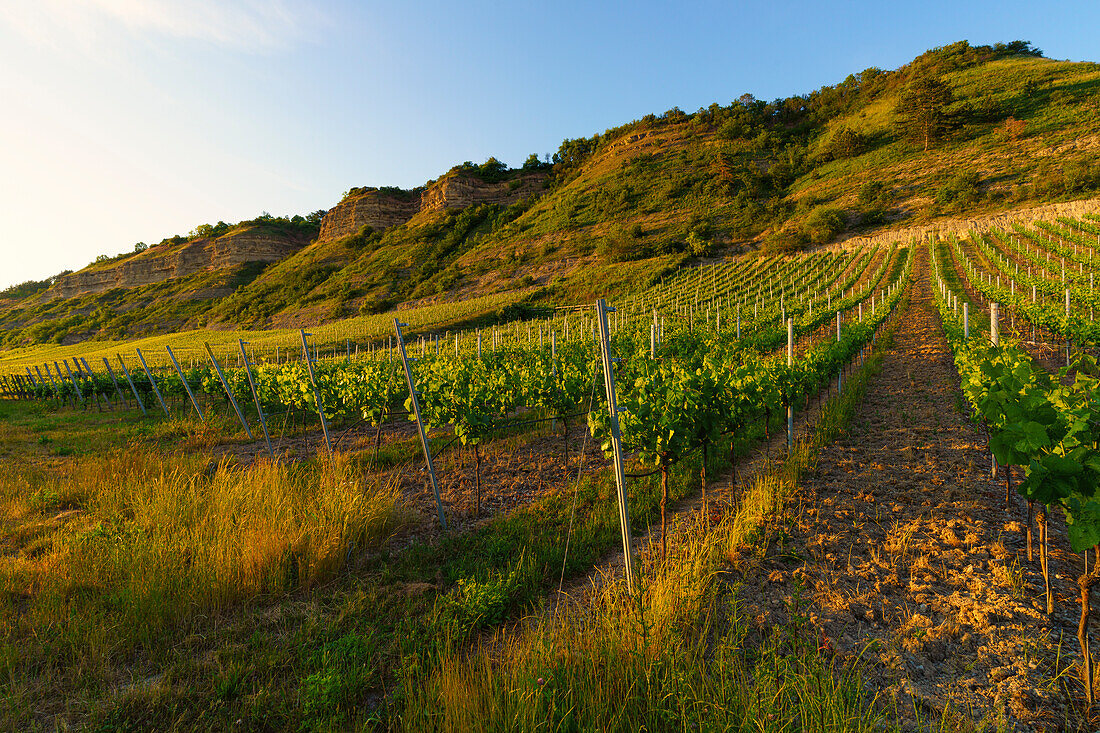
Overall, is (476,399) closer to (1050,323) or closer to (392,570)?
(392,570)

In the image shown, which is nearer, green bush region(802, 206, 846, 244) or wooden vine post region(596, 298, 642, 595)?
wooden vine post region(596, 298, 642, 595)

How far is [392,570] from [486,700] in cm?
234

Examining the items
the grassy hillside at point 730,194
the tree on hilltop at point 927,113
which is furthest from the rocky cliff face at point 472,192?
the tree on hilltop at point 927,113

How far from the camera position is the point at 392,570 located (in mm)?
4500

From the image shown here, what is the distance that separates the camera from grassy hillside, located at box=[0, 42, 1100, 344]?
5075 centimetres

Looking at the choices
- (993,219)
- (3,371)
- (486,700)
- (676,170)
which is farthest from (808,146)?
(3,371)

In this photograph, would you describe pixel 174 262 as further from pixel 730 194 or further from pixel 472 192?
pixel 730 194

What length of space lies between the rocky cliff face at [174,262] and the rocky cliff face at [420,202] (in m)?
12.6

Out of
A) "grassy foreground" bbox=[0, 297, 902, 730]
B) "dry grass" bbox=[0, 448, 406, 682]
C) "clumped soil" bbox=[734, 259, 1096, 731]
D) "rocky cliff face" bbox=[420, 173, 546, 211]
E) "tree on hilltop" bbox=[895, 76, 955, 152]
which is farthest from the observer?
"rocky cliff face" bbox=[420, 173, 546, 211]

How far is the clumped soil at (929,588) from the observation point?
8.59 ft

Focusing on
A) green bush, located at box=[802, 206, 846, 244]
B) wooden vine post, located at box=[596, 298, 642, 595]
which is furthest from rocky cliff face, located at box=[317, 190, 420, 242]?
wooden vine post, located at box=[596, 298, 642, 595]

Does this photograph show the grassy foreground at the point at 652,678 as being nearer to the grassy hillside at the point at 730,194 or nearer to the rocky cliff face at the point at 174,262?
the grassy hillside at the point at 730,194

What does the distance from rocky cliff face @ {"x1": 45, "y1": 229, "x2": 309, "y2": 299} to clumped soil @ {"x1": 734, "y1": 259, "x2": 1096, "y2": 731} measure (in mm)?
107509

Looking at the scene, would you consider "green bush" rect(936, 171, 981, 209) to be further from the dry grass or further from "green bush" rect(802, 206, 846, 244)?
the dry grass
